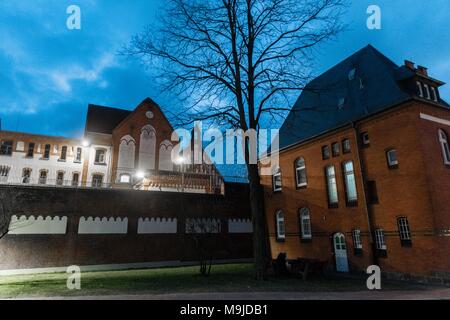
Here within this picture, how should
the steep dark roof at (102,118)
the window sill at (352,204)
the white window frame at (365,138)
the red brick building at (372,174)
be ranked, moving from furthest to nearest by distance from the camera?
the steep dark roof at (102,118), the window sill at (352,204), the white window frame at (365,138), the red brick building at (372,174)

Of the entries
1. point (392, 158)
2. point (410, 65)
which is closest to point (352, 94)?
point (410, 65)

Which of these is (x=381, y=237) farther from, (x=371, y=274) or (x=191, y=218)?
(x=191, y=218)

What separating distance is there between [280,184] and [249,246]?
5.82 metres

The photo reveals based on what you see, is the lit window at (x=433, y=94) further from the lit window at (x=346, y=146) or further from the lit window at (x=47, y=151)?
the lit window at (x=47, y=151)

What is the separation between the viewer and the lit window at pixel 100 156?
1309 inches

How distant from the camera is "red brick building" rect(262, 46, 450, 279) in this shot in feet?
43.1

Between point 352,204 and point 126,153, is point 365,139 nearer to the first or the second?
point 352,204

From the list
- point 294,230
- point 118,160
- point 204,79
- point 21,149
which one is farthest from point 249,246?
point 21,149

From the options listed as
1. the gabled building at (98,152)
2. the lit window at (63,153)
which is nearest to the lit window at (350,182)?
the gabled building at (98,152)

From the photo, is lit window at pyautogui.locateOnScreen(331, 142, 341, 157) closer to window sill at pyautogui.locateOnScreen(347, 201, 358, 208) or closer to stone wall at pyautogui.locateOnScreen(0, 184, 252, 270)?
window sill at pyautogui.locateOnScreen(347, 201, 358, 208)

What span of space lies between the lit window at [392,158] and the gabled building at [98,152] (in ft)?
67.6

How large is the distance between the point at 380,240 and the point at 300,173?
7105 mm

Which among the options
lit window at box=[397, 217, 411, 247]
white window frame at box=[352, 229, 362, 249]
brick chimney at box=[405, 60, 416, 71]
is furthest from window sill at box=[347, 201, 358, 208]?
brick chimney at box=[405, 60, 416, 71]

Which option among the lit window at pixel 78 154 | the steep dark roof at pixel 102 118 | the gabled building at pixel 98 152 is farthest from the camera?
the lit window at pixel 78 154
